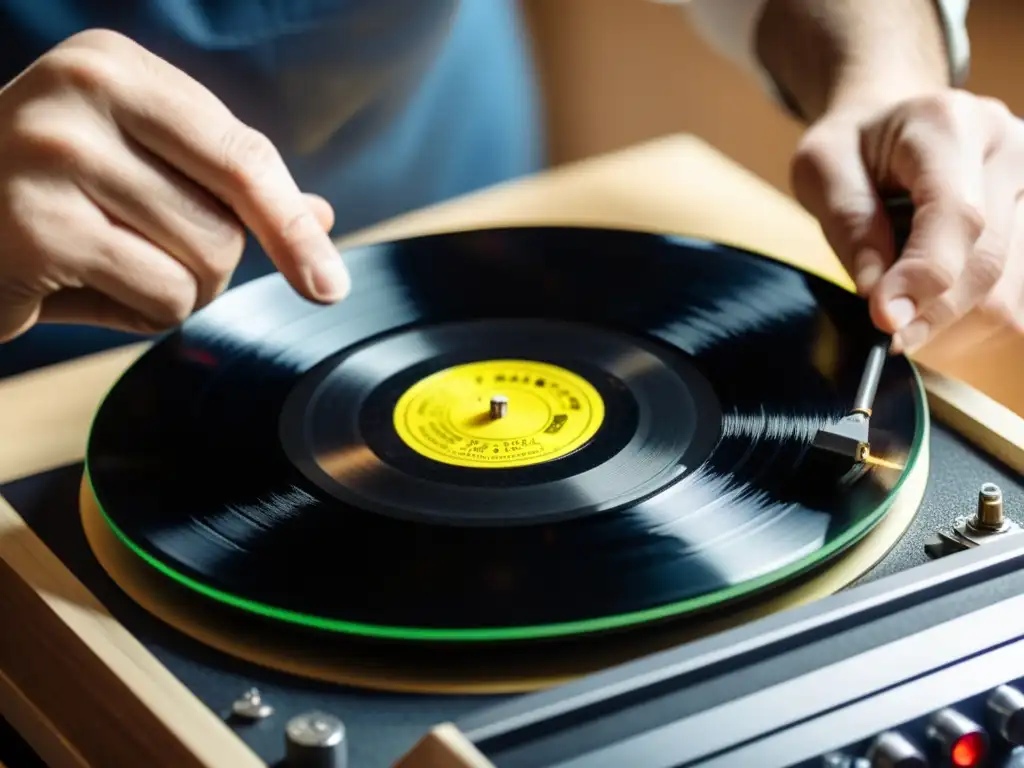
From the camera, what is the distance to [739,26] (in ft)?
4.78

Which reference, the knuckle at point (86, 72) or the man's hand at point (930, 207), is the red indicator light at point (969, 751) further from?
the knuckle at point (86, 72)

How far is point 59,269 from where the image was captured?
871 mm

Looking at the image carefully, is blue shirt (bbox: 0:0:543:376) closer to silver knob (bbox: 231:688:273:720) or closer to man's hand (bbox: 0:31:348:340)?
man's hand (bbox: 0:31:348:340)

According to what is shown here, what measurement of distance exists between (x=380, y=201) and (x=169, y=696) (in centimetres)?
97

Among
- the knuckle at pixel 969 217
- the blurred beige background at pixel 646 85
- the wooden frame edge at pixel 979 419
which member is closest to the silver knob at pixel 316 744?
the wooden frame edge at pixel 979 419

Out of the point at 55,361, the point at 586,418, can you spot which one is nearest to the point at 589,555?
the point at 586,418

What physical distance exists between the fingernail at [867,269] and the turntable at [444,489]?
2cm

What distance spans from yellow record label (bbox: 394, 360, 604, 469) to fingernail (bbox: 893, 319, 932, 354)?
0.69 feet

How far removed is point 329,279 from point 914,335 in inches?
15.8

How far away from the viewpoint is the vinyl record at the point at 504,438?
0.72m

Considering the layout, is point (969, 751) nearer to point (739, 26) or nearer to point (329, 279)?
point (329, 279)

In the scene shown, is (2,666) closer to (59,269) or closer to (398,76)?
(59,269)

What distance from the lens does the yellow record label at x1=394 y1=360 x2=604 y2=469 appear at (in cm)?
86

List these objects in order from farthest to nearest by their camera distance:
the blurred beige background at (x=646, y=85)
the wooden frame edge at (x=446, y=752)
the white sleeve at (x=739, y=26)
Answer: the blurred beige background at (x=646, y=85), the white sleeve at (x=739, y=26), the wooden frame edge at (x=446, y=752)
